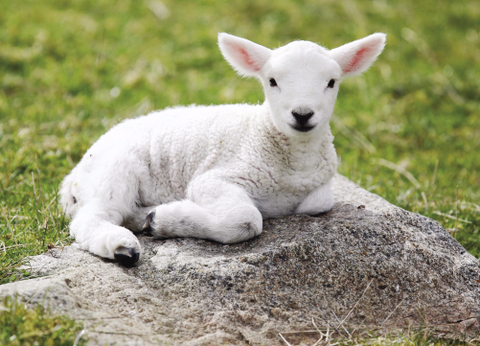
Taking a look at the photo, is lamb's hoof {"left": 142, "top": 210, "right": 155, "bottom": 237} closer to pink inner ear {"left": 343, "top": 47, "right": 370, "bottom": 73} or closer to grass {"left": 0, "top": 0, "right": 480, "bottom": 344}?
grass {"left": 0, "top": 0, "right": 480, "bottom": 344}

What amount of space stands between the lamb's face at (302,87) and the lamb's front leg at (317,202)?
2.03 feet

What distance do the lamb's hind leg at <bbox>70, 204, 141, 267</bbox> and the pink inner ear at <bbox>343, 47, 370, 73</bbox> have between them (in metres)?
2.50

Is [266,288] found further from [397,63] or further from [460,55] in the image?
[460,55]

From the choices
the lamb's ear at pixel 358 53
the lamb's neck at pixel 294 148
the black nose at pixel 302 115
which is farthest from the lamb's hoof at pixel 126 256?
the lamb's ear at pixel 358 53

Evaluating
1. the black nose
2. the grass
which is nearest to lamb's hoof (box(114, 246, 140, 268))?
the grass

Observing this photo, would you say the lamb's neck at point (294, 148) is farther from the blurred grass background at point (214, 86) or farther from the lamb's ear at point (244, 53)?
the blurred grass background at point (214, 86)

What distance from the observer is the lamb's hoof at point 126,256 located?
14.2 ft

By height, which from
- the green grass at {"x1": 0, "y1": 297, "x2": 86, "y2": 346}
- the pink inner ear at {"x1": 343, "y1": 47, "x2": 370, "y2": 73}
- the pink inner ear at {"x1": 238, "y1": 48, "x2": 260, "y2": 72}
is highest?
the pink inner ear at {"x1": 238, "y1": 48, "x2": 260, "y2": 72}

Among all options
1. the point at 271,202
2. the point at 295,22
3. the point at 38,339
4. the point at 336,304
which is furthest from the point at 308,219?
the point at 295,22

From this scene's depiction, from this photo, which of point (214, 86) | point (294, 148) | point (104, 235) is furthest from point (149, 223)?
point (214, 86)

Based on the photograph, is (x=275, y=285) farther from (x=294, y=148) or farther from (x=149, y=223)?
(x=294, y=148)

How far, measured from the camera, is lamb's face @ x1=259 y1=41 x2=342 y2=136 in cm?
457

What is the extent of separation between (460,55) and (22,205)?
35.0 feet

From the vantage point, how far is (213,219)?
4.58m
